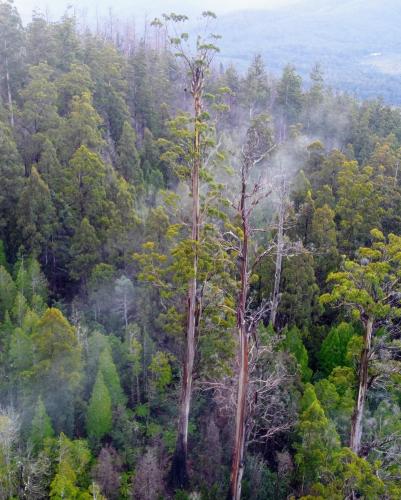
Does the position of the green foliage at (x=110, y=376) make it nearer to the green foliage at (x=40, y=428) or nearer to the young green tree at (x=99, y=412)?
the young green tree at (x=99, y=412)

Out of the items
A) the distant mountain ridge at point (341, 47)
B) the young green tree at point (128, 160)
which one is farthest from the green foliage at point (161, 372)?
the distant mountain ridge at point (341, 47)

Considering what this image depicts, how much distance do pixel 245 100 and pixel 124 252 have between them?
27903 millimetres

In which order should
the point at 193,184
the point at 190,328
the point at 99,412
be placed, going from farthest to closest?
the point at 99,412 < the point at 190,328 < the point at 193,184

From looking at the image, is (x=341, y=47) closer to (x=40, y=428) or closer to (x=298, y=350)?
(x=298, y=350)

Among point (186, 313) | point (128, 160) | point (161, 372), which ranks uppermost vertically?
point (128, 160)

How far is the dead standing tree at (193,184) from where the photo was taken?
541 inches

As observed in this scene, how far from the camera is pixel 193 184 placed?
15.0 meters

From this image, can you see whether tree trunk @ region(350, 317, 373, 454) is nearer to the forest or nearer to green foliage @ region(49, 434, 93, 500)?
the forest

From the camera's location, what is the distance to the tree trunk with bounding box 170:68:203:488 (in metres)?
14.7

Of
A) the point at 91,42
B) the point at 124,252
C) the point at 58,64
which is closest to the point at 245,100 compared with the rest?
the point at 91,42

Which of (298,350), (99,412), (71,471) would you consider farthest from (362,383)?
(298,350)

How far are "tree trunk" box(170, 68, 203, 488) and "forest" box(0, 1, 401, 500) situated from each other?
0.13 feet

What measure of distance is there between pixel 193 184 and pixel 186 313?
3578 millimetres

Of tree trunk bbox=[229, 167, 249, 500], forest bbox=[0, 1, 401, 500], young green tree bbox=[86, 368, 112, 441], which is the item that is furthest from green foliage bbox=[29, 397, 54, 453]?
tree trunk bbox=[229, 167, 249, 500]
